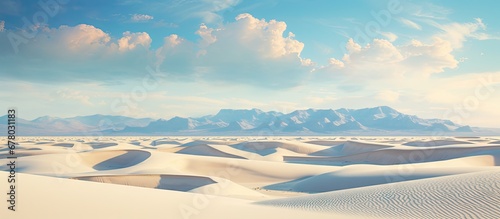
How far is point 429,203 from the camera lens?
1102cm

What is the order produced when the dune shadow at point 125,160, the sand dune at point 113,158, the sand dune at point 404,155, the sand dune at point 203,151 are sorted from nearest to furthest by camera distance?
the sand dune at point 113,158 < the dune shadow at point 125,160 < the sand dune at point 404,155 < the sand dune at point 203,151

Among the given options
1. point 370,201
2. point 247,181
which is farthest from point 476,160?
point 370,201

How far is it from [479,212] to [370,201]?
136 inches

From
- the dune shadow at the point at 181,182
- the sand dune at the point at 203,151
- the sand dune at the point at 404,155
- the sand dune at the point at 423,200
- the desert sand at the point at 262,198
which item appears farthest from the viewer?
the sand dune at the point at 203,151

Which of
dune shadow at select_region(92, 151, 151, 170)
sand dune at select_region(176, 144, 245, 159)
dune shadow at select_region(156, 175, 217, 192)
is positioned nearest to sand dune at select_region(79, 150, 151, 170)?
dune shadow at select_region(92, 151, 151, 170)

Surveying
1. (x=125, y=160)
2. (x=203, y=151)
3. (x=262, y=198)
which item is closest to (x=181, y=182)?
(x=262, y=198)

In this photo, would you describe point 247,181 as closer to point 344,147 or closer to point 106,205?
point 106,205

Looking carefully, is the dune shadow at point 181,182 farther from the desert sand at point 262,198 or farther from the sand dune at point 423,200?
the sand dune at point 423,200

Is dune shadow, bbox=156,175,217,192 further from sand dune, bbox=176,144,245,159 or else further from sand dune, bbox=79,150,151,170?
sand dune, bbox=176,144,245,159

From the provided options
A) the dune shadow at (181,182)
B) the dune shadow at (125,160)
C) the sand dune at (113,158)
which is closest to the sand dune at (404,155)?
the dune shadow at (125,160)

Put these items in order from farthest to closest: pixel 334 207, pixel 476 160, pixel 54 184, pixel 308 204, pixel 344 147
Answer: pixel 344 147
pixel 476 160
pixel 308 204
pixel 334 207
pixel 54 184

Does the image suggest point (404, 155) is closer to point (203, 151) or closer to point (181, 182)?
point (203, 151)

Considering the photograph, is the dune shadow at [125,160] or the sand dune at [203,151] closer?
the dune shadow at [125,160]

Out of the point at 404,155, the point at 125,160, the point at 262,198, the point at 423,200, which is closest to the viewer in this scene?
the point at 423,200
